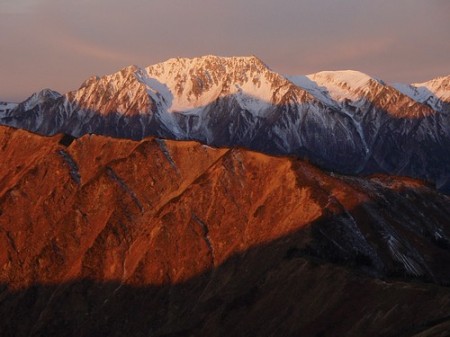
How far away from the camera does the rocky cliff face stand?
146250 mm

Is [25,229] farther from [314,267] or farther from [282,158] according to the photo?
[314,267]

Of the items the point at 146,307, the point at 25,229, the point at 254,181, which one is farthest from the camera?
the point at 25,229

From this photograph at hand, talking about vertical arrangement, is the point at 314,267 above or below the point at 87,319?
above

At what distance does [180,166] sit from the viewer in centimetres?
19662

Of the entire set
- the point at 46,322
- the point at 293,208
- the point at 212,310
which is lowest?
the point at 46,322

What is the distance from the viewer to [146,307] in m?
164

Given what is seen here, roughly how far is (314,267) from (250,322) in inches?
497

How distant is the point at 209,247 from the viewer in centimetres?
17088

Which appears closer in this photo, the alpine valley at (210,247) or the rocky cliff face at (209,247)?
the alpine valley at (210,247)

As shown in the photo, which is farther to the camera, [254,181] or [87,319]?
[254,181]

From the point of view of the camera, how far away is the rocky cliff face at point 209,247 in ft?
480

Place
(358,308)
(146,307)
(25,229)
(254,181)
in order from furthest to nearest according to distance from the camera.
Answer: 1. (25,229)
2. (254,181)
3. (146,307)
4. (358,308)

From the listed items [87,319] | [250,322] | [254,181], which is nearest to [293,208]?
[254,181]

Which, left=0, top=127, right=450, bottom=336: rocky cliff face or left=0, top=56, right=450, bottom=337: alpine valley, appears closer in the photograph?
left=0, top=56, right=450, bottom=337: alpine valley
